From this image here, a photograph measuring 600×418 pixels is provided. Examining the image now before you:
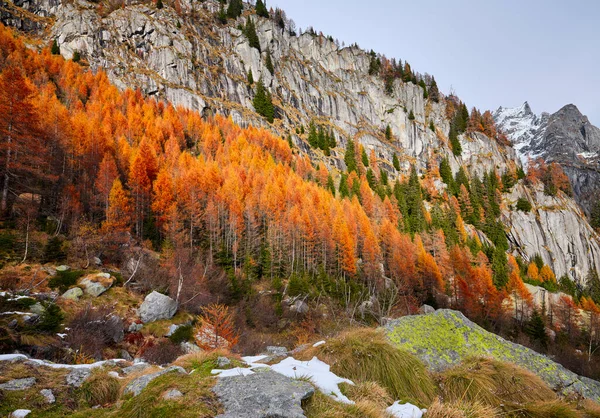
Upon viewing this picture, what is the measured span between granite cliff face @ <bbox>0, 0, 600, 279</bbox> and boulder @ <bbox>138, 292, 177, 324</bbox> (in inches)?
2930

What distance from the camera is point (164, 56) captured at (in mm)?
87688

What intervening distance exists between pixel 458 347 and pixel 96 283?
2425 cm

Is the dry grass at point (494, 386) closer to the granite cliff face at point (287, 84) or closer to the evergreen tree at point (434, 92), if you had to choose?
the granite cliff face at point (287, 84)

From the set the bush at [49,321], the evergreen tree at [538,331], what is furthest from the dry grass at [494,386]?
the evergreen tree at [538,331]

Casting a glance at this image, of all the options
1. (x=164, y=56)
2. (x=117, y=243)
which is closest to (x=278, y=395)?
(x=117, y=243)

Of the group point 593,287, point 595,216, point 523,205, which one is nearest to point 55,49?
point 523,205

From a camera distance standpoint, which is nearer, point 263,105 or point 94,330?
point 94,330

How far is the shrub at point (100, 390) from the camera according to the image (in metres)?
4.97

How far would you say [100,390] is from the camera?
5.14 meters

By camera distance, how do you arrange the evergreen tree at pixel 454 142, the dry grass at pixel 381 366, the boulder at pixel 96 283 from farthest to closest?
the evergreen tree at pixel 454 142
the boulder at pixel 96 283
the dry grass at pixel 381 366

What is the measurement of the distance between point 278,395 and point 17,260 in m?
27.5

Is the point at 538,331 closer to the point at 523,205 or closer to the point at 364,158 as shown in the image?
the point at 364,158

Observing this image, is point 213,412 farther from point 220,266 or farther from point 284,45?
point 284,45

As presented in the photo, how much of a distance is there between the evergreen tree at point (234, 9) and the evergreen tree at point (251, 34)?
9.96m
